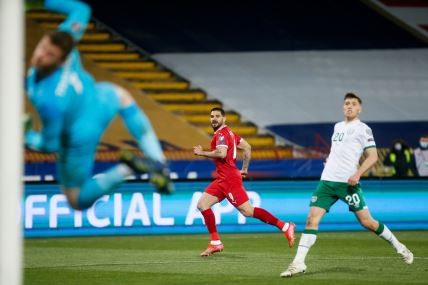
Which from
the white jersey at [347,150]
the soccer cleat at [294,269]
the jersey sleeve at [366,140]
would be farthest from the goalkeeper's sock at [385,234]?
the soccer cleat at [294,269]

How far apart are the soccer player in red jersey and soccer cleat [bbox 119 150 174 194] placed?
5843 mm

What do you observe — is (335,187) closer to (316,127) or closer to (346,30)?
(316,127)

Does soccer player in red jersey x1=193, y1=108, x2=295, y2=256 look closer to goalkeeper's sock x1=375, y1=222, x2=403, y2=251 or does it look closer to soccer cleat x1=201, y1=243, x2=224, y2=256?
soccer cleat x1=201, y1=243, x2=224, y2=256

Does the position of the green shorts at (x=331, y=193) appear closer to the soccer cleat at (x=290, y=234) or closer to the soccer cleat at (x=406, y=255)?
the soccer cleat at (x=406, y=255)

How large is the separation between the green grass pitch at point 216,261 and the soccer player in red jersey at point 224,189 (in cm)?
44

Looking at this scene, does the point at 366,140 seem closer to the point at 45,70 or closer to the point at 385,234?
the point at 385,234

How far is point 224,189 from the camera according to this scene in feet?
46.1

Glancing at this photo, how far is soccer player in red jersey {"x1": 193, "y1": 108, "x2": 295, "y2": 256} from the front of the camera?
44.7ft

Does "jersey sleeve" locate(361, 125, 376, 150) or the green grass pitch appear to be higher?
"jersey sleeve" locate(361, 125, 376, 150)

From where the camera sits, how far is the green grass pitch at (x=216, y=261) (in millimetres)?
10673

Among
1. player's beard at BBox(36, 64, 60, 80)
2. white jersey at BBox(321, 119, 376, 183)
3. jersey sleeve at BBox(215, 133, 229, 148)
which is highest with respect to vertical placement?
player's beard at BBox(36, 64, 60, 80)

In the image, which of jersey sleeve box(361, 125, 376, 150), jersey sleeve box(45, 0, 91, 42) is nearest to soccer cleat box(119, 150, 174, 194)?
jersey sleeve box(45, 0, 91, 42)

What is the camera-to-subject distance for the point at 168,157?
22.3 meters

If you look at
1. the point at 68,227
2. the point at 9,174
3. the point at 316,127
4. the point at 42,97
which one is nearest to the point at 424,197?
the point at 68,227
